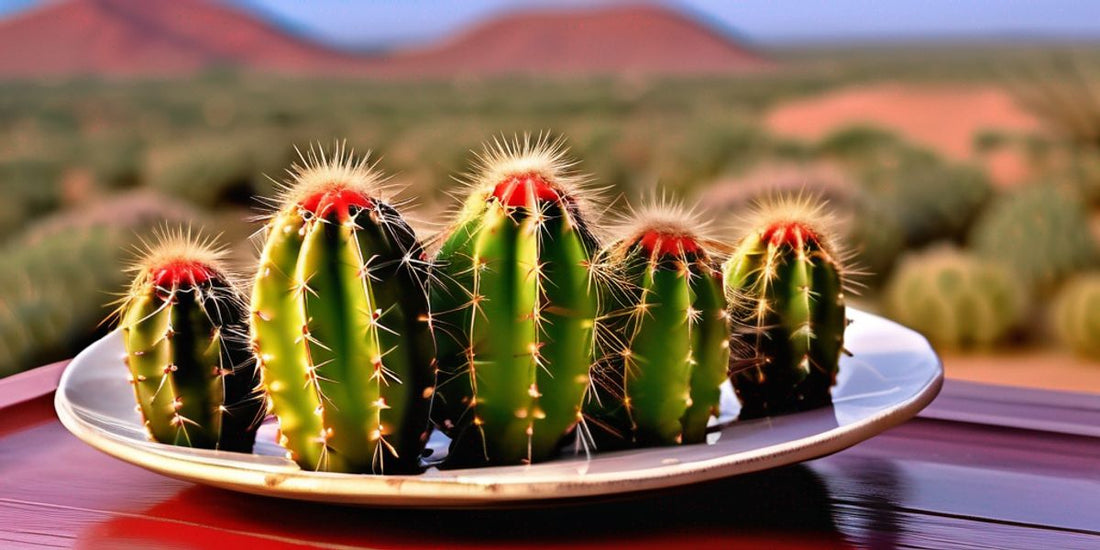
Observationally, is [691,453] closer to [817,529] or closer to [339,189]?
[817,529]

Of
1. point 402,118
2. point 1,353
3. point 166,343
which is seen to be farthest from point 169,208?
point 402,118

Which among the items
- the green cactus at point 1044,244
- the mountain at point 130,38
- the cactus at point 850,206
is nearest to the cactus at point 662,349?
the cactus at point 850,206

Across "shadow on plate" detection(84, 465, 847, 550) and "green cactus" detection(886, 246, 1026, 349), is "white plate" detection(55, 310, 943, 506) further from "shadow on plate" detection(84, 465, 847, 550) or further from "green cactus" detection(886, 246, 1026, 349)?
"green cactus" detection(886, 246, 1026, 349)

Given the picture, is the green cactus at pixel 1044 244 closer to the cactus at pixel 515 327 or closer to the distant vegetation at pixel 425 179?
the distant vegetation at pixel 425 179

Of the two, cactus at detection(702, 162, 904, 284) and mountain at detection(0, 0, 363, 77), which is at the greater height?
mountain at detection(0, 0, 363, 77)

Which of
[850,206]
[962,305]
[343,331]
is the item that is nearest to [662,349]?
[343,331]

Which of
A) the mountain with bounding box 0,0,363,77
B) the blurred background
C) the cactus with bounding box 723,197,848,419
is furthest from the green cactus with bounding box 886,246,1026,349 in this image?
the mountain with bounding box 0,0,363,77
